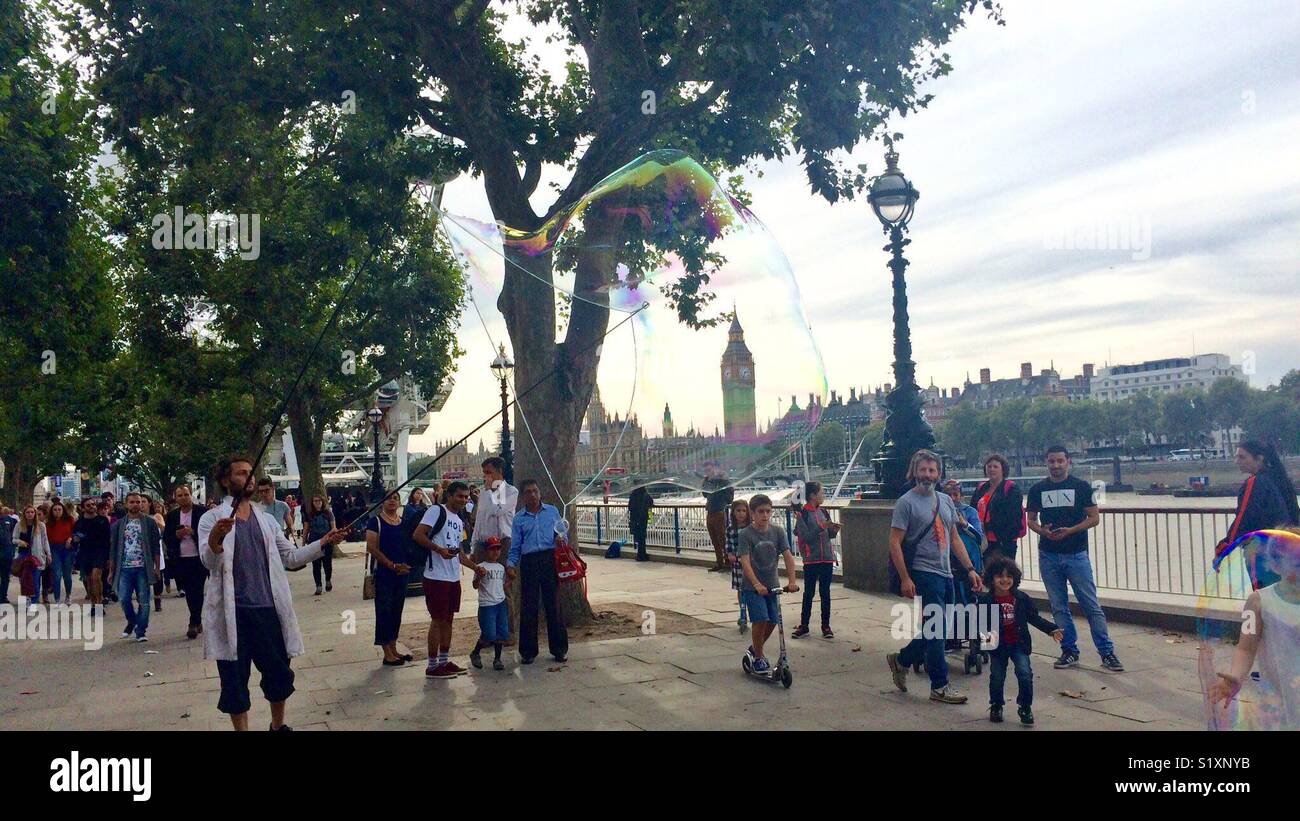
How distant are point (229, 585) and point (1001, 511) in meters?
6.02

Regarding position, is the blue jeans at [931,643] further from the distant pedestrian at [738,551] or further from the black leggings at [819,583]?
the black leggings at [819,583]

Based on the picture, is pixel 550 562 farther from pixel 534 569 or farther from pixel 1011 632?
pixel 1011 632

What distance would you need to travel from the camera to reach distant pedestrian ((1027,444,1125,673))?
8.20 meters

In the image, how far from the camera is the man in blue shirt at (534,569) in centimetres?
911

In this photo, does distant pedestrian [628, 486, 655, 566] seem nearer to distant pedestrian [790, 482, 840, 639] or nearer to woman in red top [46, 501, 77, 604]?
woman in red top [46, 501, 77, 604]

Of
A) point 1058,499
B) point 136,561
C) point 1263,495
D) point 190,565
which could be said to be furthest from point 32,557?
point 1263,495

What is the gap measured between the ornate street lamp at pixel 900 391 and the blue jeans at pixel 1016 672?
250 inches

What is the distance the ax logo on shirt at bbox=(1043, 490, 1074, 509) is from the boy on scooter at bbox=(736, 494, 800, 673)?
2.17 meters

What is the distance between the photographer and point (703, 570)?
1775 cm

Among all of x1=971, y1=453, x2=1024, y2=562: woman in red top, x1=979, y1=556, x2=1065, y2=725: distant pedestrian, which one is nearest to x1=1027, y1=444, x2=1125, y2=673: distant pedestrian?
x1=971, y1=453, x2=1024, y2=562: woman in red top
